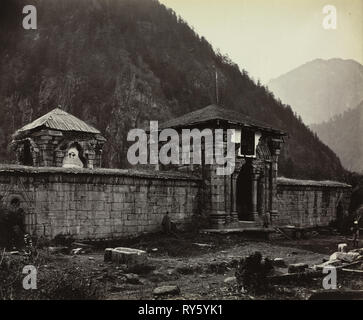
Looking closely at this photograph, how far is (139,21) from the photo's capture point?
178 feet

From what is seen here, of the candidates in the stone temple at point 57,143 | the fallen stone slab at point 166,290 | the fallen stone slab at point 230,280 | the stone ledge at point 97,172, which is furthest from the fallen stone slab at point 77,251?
the stone temple at point 57,143

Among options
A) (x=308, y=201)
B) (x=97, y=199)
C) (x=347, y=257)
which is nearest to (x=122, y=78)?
(x=308, y=201)

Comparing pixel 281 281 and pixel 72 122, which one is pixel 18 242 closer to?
pixel 281 281

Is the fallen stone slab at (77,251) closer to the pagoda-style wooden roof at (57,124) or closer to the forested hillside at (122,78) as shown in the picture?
the pagoda-style wooden roof at (57,124)

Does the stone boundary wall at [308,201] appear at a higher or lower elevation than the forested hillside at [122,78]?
lower

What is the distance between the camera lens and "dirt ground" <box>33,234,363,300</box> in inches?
365

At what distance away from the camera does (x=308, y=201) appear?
23641 mm

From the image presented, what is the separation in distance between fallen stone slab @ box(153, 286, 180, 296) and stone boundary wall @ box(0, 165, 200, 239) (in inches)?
226

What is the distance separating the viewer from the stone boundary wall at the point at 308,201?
2216 cm

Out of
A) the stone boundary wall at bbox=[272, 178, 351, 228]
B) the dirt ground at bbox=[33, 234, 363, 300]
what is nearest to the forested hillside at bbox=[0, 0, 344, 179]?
the stone boundary wall at bbox=[272, 178, 351, 228]

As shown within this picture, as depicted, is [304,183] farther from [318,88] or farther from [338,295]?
[338,295]

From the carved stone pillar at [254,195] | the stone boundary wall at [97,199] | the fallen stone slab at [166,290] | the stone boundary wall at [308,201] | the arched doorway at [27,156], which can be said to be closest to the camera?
the fallen stone slab at [166,290]

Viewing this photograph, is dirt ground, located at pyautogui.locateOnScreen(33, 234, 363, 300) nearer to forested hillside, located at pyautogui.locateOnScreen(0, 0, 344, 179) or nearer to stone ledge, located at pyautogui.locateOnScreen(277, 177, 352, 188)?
stone ledge, located at pyautogui.locateOnScreen(277, 177, 352, 188)

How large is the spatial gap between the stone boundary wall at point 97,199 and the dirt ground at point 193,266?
0.80 metres
